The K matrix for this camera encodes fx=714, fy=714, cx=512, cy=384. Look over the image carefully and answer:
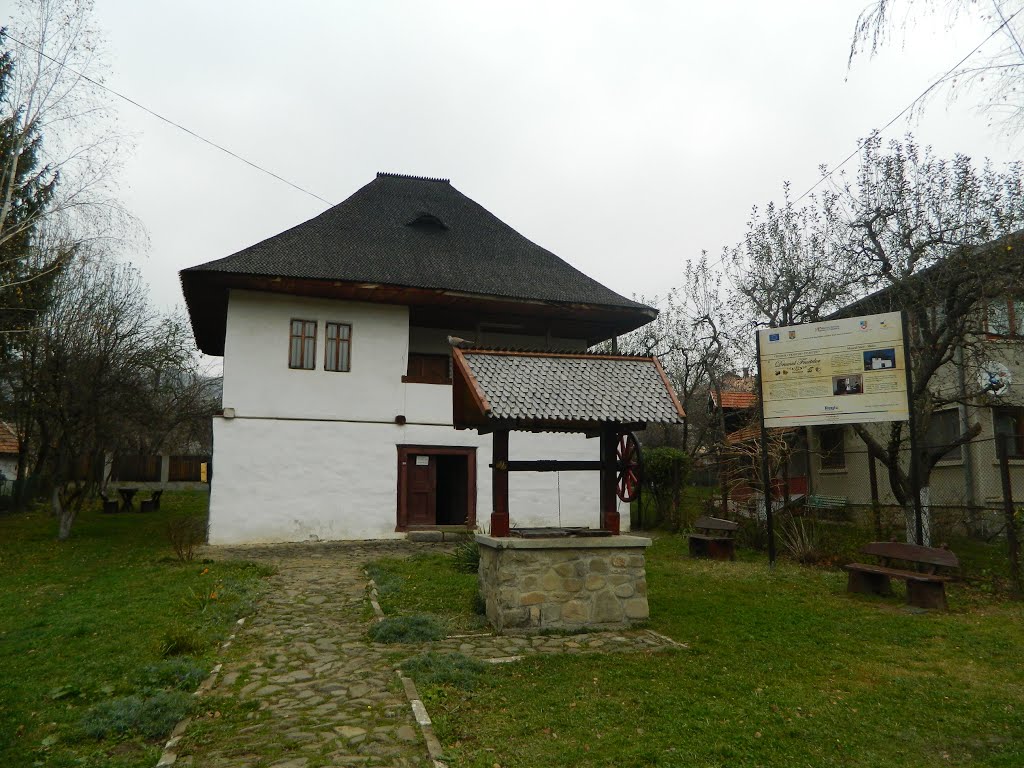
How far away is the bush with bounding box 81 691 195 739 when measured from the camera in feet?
14.4

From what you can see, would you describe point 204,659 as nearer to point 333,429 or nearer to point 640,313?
point 333,429

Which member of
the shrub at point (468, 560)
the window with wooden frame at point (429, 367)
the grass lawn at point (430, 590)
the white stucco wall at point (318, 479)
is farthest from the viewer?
the window with wooden frame at point (429, 367)

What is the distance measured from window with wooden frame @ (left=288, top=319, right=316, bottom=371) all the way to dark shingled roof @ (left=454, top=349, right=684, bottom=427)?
8.17 m

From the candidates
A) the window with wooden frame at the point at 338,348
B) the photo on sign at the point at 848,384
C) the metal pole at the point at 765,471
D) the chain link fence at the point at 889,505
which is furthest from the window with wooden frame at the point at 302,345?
the photo on sign at the point at 848,384

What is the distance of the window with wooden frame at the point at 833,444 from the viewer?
1827 cm

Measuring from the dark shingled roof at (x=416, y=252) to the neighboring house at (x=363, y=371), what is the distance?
0.06 m

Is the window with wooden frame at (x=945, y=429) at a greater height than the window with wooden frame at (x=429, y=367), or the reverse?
the window with wooden frame at (x=429, y=367)

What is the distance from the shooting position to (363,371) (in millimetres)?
15227

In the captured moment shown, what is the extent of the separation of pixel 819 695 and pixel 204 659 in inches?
188

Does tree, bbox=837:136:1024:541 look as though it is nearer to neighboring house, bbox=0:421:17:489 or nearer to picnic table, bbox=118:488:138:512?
picnic table, bbox=118:488:138:512

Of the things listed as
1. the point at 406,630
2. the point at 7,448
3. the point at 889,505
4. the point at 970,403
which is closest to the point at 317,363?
the point at 406,630

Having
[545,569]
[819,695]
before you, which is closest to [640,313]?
[545,569]

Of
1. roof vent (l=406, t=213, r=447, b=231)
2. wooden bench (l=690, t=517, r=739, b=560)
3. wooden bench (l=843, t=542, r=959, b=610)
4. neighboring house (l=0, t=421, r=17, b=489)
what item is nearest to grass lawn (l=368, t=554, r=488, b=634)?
wooden bench (l=690, t=517, r=739, b=560)

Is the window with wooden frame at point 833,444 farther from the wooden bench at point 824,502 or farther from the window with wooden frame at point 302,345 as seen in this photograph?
the window with wooden frame at point 302,345
